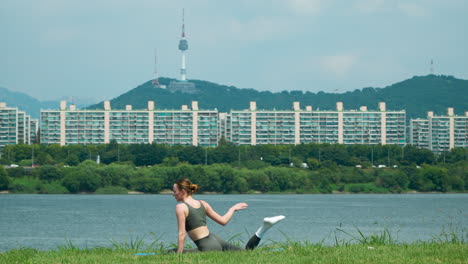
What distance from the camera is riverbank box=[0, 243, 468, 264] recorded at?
12039 mm

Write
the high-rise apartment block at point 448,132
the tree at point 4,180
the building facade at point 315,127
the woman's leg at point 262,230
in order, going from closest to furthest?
the woman's leg at point 262,230
the tree at point 4,180
the building facade at point 315,127
the high-rise apartment block at point 448,132

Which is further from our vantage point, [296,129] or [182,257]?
[296,129]

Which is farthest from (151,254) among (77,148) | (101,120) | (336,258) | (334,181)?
(101,120)

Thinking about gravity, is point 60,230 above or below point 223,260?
below

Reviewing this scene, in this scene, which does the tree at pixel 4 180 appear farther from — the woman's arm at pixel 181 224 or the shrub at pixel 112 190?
the woman's arm at pixel 181 224

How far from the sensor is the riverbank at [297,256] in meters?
12.0

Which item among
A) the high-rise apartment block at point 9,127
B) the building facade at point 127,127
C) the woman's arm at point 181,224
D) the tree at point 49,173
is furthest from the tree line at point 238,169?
the woman's arm at point 181,224

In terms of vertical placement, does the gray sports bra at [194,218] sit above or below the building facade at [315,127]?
below

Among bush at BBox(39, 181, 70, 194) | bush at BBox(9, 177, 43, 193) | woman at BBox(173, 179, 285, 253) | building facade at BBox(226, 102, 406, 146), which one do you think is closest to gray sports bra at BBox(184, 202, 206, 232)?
woman at BBox(173, 179, 285, 253)

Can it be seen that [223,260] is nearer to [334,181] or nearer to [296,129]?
[334,181]

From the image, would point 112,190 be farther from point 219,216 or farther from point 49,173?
point 219,216

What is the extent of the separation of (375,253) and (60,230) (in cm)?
4207

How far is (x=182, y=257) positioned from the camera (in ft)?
40.7

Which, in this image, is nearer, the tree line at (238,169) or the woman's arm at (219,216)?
the woman's arm at (219,216)
